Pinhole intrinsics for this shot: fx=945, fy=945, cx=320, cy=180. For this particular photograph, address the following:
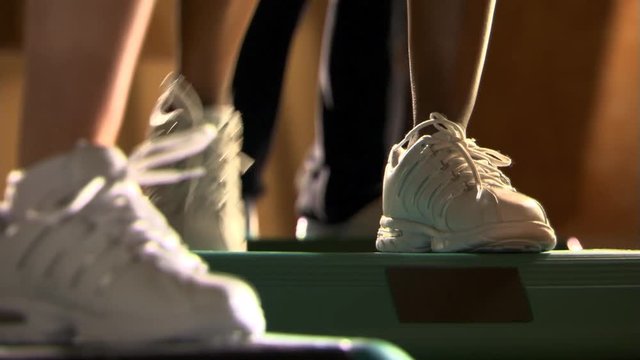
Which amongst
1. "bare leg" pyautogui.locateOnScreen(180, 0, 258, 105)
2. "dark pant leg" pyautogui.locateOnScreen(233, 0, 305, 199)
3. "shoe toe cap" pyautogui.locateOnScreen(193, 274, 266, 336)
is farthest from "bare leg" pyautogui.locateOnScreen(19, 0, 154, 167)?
"dark pant leg" pyautogui.locateOnScreen(233, 0, 305, 199)

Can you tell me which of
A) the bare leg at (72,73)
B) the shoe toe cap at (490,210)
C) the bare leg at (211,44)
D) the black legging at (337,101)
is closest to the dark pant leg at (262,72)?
the black legging at (337,101)

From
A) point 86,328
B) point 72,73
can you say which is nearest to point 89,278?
point 86,328

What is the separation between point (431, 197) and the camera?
4.04 feet

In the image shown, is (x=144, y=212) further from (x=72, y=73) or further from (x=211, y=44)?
(x=211, y=44)

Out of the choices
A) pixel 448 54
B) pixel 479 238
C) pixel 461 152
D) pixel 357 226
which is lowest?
pixel 357 226

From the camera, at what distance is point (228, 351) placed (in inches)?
25.3

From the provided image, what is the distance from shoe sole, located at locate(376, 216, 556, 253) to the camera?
3.89 feet

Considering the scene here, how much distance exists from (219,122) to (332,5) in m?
1.04

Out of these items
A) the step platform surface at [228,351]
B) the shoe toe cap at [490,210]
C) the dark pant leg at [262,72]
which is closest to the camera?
the step platform surface at [228,351]

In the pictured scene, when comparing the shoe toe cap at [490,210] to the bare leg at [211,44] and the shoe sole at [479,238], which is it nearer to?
the shoe sole at [479,238]

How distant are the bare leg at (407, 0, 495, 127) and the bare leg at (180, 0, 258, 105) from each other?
0.25 metres

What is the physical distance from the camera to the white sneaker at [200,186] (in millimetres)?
1234

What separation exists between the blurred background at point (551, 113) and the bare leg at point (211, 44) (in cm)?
213

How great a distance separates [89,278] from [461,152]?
67cm
